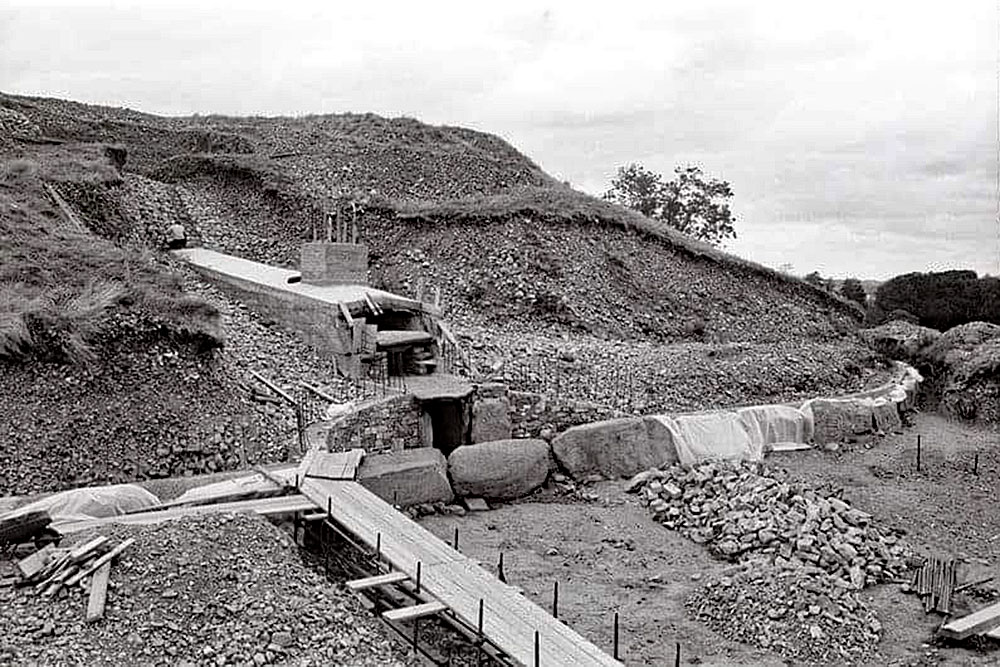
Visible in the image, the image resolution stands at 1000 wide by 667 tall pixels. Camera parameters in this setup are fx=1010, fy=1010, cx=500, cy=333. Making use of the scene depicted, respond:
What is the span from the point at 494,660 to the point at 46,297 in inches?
333

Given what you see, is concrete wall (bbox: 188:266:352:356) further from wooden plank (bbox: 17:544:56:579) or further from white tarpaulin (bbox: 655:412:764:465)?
wooden plank (bbox: 17:544:56:579)

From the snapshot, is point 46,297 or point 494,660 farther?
point 46,297

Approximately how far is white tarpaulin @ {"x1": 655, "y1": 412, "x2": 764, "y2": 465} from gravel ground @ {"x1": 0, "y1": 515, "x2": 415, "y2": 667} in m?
8.04

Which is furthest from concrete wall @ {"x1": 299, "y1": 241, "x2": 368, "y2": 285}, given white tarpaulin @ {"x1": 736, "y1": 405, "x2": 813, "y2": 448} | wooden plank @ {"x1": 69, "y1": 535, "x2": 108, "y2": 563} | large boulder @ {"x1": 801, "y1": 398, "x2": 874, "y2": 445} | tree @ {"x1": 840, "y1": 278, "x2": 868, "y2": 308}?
tree @ {"x1": 840, "y1": 278, "x2": 868, "y2": 308}

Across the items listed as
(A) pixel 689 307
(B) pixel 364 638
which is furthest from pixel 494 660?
(A) pixel 689 307

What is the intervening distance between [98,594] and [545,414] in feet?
29.5

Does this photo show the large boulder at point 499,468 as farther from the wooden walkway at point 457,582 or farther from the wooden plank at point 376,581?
the wooden plank at point 376,581

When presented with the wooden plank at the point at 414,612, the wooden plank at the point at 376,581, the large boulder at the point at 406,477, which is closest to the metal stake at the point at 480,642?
the wooden plank at the point at 414,612

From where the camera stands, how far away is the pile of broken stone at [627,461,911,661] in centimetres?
1030

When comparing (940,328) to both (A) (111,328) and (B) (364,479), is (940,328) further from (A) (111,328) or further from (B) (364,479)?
(A) (111,328)

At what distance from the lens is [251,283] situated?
18906mm

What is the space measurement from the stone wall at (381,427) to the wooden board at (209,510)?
2.31 m

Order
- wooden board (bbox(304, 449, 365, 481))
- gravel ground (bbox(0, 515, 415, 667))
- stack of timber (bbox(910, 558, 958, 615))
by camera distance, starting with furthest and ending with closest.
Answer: wooden board (bbox(304, 449, 365, 481)) → stack of timber (bbox(910, 558, 958, 615)) → gravel ground (bbox(0, 515, 415, 667))

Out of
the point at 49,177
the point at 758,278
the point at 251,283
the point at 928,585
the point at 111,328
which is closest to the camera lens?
the point at 928,585
